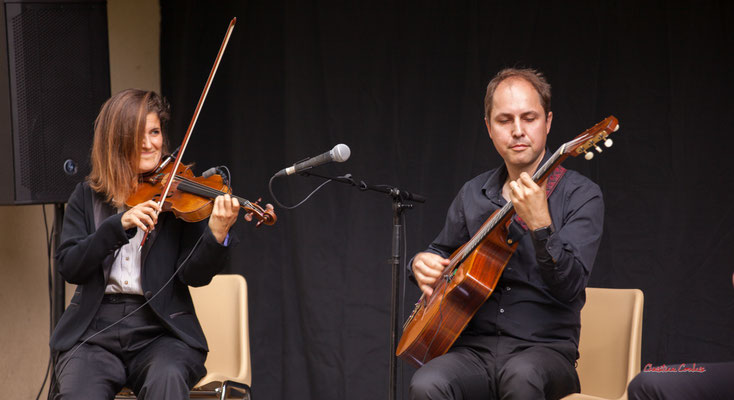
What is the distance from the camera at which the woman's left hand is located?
7.90 feet

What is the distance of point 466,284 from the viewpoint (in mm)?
2221

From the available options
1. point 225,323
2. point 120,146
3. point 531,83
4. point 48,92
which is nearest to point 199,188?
point 120,146

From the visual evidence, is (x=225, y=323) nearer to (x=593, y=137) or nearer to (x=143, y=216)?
(x=143, y=216)

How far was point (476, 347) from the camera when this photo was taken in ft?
7.75

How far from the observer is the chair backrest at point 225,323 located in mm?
2924

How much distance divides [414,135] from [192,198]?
1.43 metres

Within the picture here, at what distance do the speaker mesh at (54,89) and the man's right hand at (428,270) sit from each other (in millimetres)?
1522

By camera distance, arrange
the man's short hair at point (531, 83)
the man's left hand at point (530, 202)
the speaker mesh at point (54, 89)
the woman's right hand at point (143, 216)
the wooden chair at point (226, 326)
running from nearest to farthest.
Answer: the man's left hand at point (530, 202) → the woman's right hand at point (143, 216) → the man's short hair at point (531, 83) → the wooden chair at point (226, 326) → the speaker mesh at point (54, 89)

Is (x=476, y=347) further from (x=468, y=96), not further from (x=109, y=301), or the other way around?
(x=468, y=96)

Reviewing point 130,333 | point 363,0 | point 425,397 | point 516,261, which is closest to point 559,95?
point 363,0

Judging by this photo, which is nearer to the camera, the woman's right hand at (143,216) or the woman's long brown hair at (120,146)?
the woman's right hand at (143,216)

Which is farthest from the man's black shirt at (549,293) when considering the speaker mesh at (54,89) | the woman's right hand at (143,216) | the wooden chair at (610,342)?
the speaker mesh at (54,89)

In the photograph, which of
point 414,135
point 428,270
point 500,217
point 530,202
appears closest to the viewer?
point 530,202

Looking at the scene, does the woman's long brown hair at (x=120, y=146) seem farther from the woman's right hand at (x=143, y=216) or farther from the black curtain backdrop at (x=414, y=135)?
the black curtain backdrop at (x=414, y=135)
